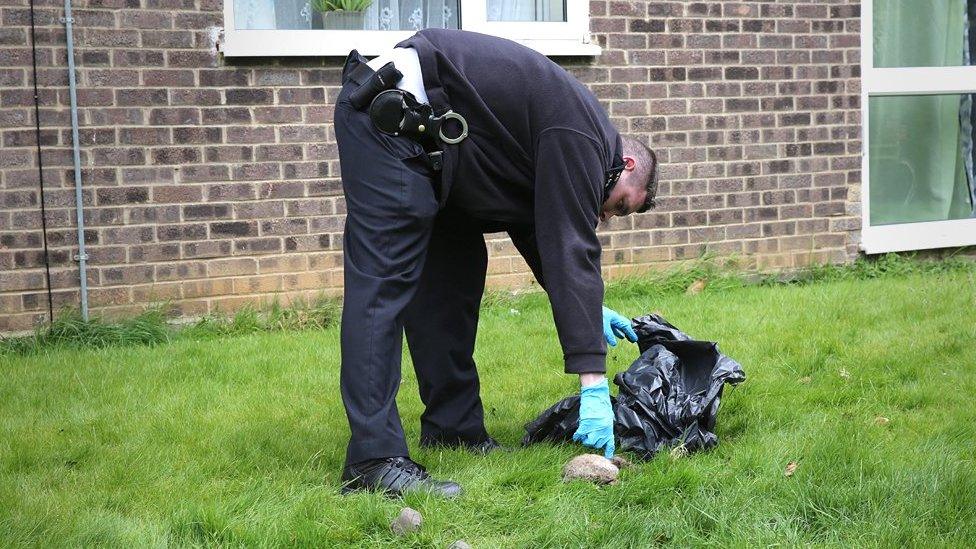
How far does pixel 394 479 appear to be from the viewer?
343 centimetres

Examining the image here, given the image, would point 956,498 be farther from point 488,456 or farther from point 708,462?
point 488,456

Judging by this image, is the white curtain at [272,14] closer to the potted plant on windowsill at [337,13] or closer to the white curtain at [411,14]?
the potted plant on windowsill at [337,13]

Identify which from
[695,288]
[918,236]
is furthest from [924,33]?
[695,288]

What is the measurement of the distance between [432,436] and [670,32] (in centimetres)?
433

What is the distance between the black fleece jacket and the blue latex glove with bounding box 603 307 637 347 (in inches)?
25.8

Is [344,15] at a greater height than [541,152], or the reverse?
[344,15]

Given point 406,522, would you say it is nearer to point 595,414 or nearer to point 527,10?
point 595,414

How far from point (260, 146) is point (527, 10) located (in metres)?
2.08

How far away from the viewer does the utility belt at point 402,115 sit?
3469 mm

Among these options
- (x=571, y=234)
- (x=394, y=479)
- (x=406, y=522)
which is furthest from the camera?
(x=571, y=234)

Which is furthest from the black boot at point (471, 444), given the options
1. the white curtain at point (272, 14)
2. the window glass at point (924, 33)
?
the window glass at point (924, 33)

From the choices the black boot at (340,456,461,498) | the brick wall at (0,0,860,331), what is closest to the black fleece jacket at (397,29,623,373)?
the black boot at (340,456,461,498)

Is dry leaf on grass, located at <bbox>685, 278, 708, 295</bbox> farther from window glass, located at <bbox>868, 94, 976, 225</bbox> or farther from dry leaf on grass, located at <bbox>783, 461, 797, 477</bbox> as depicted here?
dry leaf on grass, located at <bbox>783, 461, 797, 477</bbox>

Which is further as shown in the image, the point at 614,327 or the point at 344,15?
the point at 344,15
